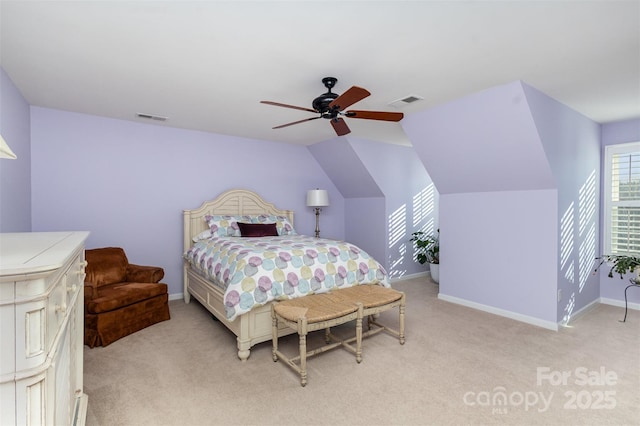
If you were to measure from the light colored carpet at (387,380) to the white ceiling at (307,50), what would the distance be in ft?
7.67

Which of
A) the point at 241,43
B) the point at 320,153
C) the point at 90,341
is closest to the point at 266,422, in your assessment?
the point at 90,341

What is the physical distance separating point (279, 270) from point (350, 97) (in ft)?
5.08

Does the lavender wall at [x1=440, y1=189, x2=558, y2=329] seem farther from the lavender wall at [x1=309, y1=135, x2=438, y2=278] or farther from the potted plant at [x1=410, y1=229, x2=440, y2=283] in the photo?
the lavender wall at [x1=309, y1=135, x2=438, y2=278]

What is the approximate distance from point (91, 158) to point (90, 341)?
84.7 inches

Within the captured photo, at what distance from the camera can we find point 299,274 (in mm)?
2922

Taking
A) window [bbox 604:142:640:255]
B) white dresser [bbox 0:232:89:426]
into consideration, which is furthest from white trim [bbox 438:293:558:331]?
white dresser [bbox 0:232:89:426]

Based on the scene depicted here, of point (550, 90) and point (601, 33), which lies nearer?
point (601, 33)

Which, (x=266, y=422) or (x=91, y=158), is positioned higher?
(x=91, y=158)

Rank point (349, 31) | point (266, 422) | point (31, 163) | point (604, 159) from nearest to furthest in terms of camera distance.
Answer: point (266, 422), point (349, 31), point (31, 163), point (604, 159)

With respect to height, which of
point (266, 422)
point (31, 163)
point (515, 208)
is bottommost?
point (266, 422)

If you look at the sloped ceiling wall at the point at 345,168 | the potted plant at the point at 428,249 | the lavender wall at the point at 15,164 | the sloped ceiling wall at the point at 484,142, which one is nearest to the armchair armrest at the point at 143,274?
the lavender wall at the point at 15,164

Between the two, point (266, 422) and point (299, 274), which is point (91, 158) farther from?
point (266, 422)

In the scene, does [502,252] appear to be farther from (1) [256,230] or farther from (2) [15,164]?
(2) [15,164]
